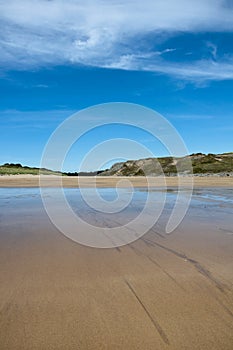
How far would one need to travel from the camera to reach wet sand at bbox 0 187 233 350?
2784mm

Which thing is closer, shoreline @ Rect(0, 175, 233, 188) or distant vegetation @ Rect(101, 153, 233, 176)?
shoreline @ Rect(0, 175, 233, 188)

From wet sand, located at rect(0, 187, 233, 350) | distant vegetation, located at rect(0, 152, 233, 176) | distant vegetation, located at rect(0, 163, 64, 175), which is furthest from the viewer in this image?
distant vegetation, located at rect(0, 152, 233, 176)

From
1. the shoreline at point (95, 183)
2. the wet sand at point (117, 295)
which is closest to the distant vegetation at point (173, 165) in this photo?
the shoreline at point (95, 183)

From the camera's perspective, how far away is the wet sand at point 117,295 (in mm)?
2784

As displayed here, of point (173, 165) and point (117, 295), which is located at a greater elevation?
point (173, 165)

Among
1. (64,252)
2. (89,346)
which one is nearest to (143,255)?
(64,252)

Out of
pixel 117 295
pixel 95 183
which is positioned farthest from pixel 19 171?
pixel 117 295

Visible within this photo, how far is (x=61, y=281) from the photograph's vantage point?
4059mm

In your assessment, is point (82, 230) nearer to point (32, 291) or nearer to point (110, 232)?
point (110, 232)

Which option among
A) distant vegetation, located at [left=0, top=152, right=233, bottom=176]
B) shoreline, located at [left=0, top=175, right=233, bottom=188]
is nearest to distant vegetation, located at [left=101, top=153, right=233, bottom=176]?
distant vegetation, located at [left=0, top=152, right=233, bottom=176]

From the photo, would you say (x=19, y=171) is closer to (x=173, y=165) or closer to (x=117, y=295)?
(x=117, y=295)

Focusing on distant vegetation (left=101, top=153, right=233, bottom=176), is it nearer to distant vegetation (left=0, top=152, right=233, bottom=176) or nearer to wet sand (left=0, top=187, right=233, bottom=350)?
distant vegetation (left=0, top=152, right=233, bottom=176)

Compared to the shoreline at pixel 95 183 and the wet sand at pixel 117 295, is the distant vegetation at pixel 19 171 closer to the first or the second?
the shoreline at pixel 95 183

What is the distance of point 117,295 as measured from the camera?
12.0 feet
